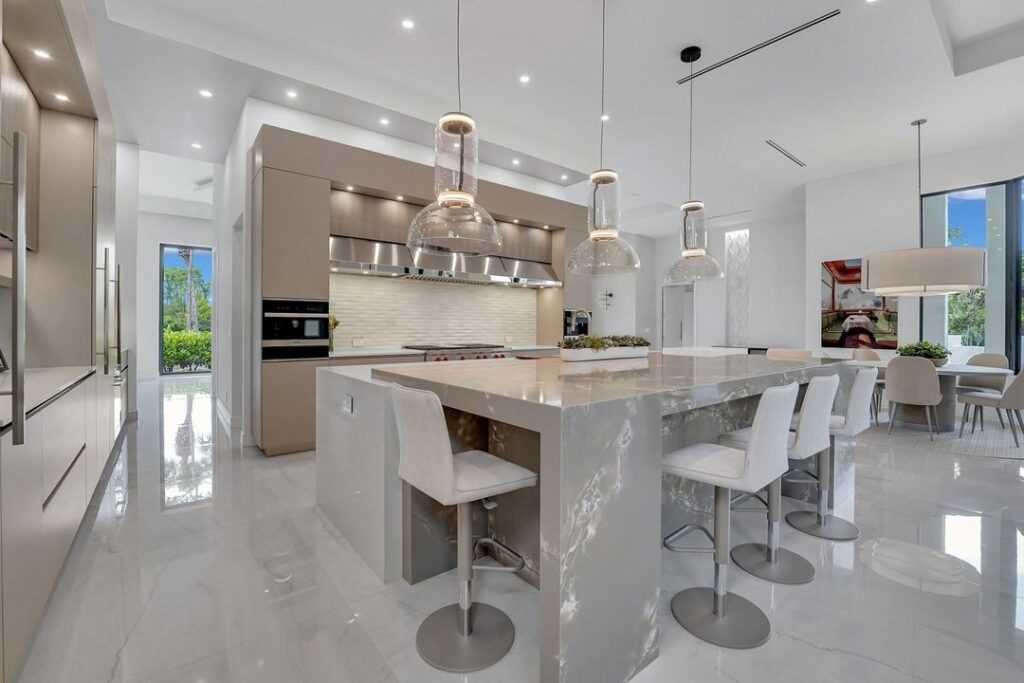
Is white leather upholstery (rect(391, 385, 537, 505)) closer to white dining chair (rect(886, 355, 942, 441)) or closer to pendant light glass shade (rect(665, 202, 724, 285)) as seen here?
pendant light glass shade (rect(665, 202, 724, 285))

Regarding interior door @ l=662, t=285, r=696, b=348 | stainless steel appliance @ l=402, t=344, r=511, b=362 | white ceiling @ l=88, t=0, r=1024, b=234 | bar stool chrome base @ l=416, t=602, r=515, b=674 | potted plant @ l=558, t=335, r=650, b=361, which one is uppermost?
white ceiling @ l=88, t=0, r=1024, b=234

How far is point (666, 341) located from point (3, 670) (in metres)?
11.5

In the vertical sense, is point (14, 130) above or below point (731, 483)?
above

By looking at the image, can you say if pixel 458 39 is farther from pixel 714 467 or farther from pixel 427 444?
pixel 714 467

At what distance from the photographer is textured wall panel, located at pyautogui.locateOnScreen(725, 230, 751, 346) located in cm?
1010

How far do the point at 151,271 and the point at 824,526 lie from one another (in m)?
12.4

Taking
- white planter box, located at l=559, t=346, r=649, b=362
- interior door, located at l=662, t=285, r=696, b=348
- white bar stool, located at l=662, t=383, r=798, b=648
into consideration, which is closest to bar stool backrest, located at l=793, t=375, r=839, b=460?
white bar stool, located at l=662, t=383, r=798, b=648

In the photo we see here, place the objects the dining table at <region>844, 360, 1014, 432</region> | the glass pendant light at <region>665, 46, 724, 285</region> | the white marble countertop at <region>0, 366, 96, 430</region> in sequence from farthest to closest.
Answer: the dining table at <region>844, 360, 1014, 432</region>, the glass pendant light at <region>665, 46, 724, 285</region>, the white marble countertop at <region>0, 366, 96, 430</region>

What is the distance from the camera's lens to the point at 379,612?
1.91 m

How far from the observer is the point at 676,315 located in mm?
11586

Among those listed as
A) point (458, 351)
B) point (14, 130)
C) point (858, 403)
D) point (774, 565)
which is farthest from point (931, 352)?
point (14, 130)

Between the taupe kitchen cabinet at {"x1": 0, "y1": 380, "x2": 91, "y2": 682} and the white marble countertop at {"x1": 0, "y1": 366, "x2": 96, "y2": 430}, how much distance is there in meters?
0.04

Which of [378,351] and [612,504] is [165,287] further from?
[612,504]

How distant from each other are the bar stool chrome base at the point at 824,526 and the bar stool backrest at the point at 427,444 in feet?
7.71
